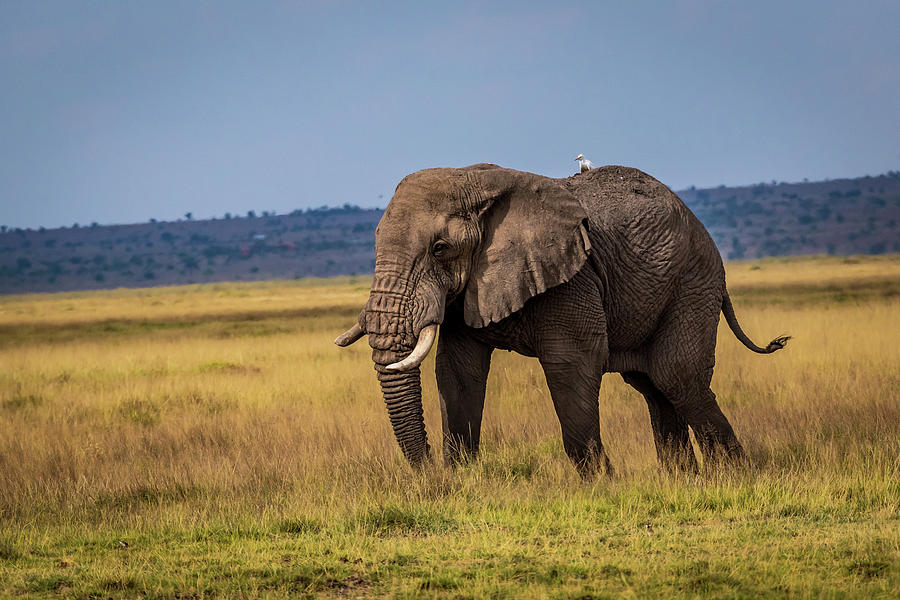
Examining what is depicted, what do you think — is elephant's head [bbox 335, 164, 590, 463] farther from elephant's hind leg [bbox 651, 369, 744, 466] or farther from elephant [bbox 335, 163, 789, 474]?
elephant's hind leg [bbox 651, 369, 744, 466]

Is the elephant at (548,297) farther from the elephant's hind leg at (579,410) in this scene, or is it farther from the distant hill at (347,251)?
the distant hill at (347,251)

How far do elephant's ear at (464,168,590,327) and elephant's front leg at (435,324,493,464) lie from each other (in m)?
0.50

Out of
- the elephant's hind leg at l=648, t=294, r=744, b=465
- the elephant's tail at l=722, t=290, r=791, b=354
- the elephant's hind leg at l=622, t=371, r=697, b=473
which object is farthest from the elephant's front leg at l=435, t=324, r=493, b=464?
the elephant's tail at l=722, t=290, r=791, b=354

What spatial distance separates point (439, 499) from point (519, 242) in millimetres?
1917

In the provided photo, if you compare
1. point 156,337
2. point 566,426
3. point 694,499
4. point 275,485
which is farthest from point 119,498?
point 156,337

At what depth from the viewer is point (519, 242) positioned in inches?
325

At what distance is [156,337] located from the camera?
29609 mm

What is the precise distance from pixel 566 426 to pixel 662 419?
1778mm

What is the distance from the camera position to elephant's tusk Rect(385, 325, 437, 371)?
760 cm

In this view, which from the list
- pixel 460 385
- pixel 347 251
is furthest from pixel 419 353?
pixel 347 251

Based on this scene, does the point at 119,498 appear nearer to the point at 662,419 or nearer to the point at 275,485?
the point at 275,485

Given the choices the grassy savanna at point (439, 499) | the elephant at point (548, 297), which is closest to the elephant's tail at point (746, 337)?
the elephant at point (548, 297)

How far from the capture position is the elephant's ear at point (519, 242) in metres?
8.10

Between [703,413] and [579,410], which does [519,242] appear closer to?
[579,410]
